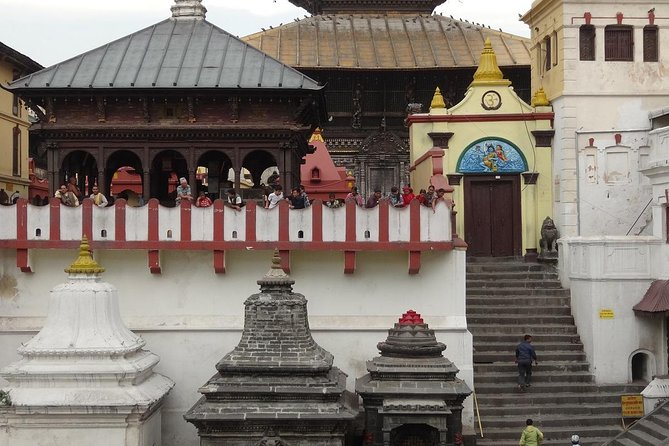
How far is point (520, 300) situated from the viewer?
28.1 m

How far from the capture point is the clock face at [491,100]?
102 feet

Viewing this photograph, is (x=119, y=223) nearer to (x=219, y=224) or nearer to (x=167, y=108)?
(x=219, y=224)

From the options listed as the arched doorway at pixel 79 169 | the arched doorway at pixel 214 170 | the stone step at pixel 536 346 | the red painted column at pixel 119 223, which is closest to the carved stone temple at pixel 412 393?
the stone step at pixel 536 346

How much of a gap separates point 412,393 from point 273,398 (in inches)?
112

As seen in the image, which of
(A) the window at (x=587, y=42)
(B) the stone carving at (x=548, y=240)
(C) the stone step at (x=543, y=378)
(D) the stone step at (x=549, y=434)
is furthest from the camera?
(A) the window at (x=587, y=42)

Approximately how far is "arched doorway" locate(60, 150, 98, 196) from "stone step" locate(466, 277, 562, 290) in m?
9.89

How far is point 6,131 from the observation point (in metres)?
36.5

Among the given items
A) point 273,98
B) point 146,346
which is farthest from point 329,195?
point 146,346

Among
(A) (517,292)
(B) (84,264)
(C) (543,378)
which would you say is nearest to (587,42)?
(A) (517,292)

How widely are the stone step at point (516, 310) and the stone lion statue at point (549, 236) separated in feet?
8.49

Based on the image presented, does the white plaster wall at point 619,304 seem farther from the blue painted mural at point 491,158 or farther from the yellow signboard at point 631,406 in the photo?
the blue painted mural at point 491,158

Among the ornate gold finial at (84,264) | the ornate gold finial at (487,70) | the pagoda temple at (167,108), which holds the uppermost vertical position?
the ornate gold finial at (487,70)

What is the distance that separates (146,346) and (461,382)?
269 inches

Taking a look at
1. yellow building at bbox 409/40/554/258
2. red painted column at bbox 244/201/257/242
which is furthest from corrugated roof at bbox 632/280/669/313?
red painted column at bbox 244/201/257/242
